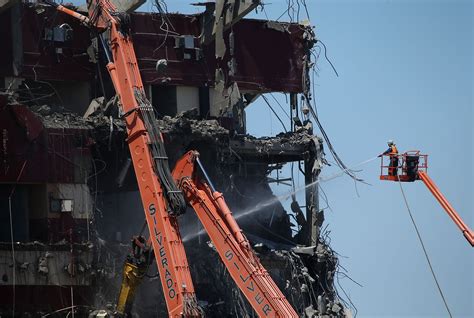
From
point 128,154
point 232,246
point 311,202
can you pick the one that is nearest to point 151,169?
point 232,246

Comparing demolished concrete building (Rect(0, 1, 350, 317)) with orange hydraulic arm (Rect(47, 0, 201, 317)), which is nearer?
orange hydraulic arm (Rect(47, 0, 201, 317))

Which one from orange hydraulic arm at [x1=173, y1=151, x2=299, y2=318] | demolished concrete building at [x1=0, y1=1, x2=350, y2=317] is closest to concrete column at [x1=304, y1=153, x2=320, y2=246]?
demolished concrete building at [x1=0, y1=1, x2=350, y2=317]

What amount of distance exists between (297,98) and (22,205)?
1381 centimetres

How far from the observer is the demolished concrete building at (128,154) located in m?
44.0

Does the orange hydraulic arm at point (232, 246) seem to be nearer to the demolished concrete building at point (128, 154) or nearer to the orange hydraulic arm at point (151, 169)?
the orange hydraulic arm at point (151, 169)

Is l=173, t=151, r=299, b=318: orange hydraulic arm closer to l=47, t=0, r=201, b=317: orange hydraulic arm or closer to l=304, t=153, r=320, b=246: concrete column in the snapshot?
l=47, t=0, r=201, b=317: orange hydraulic arm

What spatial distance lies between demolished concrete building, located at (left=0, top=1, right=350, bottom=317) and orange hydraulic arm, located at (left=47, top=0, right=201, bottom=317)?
419cm

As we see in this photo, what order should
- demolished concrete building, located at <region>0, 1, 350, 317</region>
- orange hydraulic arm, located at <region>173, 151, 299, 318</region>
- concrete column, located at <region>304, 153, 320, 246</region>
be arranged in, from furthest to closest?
concrete column, located at <region>304, 153, 320, 246</region> < demolished concrete building, located at <region>0, 1, 350, 317</region> < orange hydraulic arm, located at <region>173, 151, 299, 318</region>

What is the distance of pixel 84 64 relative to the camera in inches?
1921

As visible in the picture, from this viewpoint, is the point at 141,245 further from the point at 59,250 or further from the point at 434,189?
the point at 434,189

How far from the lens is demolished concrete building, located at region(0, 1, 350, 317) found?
144 feet

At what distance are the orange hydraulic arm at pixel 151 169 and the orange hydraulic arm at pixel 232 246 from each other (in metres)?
1.25

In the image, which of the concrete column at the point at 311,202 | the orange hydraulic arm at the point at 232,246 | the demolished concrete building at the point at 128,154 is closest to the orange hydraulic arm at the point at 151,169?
the orange hydraulic arm at the point at 232,246

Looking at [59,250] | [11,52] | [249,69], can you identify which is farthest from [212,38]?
[59,250]
